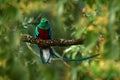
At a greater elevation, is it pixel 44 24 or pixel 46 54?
pixel 44 24

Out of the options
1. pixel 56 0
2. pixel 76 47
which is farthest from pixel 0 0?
pixel 76 47

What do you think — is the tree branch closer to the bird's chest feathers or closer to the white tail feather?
the white tail feather

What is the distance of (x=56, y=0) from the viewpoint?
515 mm

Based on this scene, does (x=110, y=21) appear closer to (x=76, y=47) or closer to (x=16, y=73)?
(x=16, y=73)

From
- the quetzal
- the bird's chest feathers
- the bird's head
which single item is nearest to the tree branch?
the quetzal

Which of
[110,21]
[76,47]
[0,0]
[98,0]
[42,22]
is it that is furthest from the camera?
[42,22]

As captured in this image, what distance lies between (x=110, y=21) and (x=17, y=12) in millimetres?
143

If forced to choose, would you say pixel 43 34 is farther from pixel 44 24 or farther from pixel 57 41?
pixel 57 41

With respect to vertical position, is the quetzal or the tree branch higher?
the tree branch

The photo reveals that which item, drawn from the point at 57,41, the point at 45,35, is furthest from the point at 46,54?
the point at 57,41

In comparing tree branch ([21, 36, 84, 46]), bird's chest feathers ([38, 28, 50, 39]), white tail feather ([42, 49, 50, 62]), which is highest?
tree branch ([21, 36, 84, 46])

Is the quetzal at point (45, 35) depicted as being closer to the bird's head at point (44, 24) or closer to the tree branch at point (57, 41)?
the bird's head at point (44, 24)

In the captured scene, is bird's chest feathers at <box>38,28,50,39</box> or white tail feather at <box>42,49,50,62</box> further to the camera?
bird's chest feathers at <box>38,28,50,39</box>

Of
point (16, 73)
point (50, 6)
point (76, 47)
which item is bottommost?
point (76, 47)
